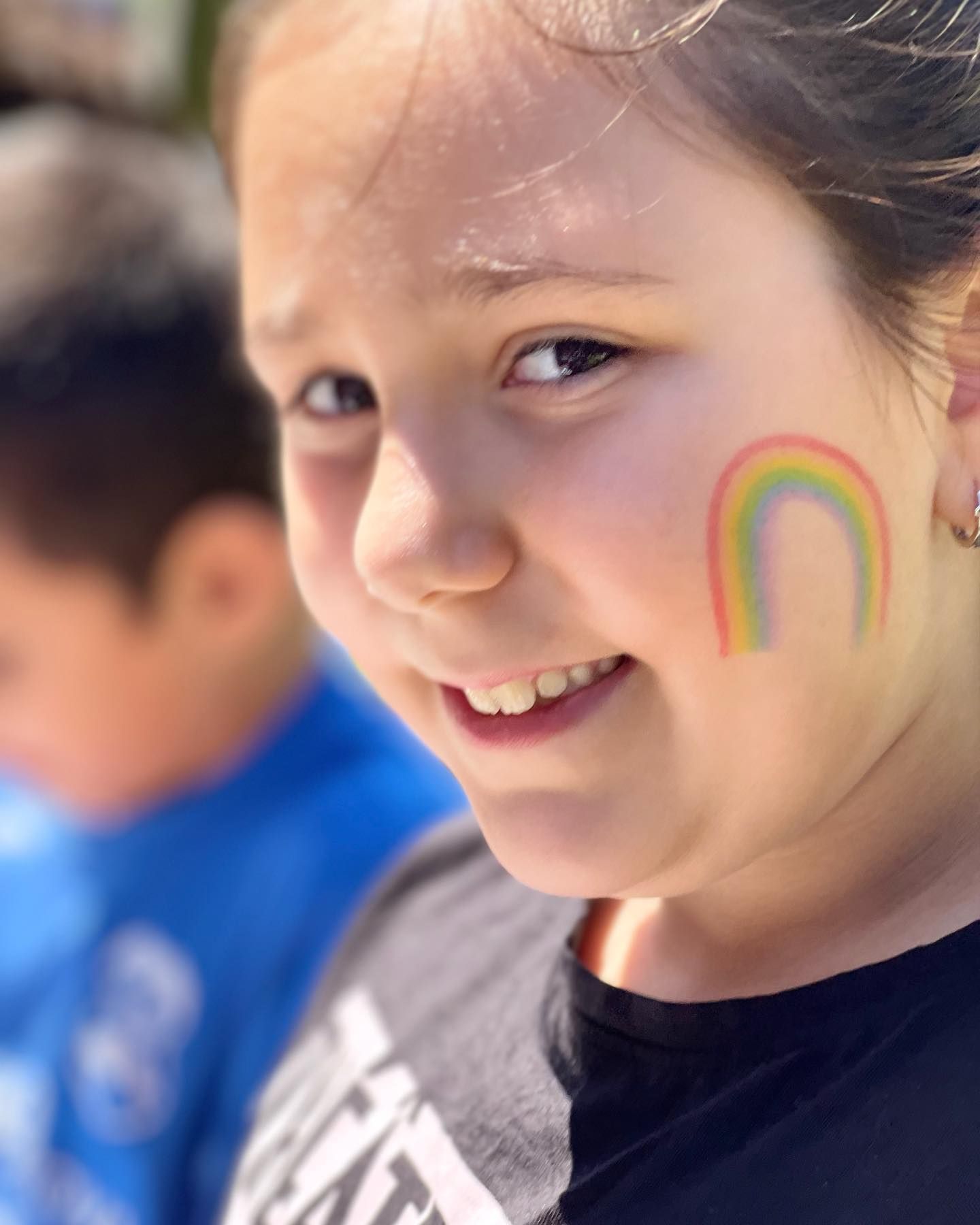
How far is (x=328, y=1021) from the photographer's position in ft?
3.85

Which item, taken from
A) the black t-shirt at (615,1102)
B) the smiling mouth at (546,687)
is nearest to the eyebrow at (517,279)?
the smiling mouth at (546,687)

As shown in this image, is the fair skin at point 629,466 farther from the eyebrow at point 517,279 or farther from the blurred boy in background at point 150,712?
the blurred boy in background at point 150,712

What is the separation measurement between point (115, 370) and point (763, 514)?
4.09 feet

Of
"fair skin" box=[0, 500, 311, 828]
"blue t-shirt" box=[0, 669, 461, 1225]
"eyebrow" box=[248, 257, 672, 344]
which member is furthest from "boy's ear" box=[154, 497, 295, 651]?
"eyebrow" box=[248, 257, 672, 344]

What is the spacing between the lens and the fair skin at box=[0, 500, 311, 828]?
1.77m

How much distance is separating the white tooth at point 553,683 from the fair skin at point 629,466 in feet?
0.06

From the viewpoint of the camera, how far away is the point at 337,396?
950 mm

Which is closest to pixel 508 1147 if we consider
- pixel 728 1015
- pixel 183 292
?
pixel 728 1015

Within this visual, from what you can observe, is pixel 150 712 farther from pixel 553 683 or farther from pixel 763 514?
pixel 763 514

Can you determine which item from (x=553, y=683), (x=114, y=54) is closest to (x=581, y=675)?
(x=553, y=683)

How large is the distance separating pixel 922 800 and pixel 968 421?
24 cm

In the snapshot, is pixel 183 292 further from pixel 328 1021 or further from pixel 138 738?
pixel 328 1021

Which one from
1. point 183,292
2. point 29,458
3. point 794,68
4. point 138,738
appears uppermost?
point 183,292

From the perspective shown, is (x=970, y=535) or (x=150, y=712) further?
(x=150, y=712)
